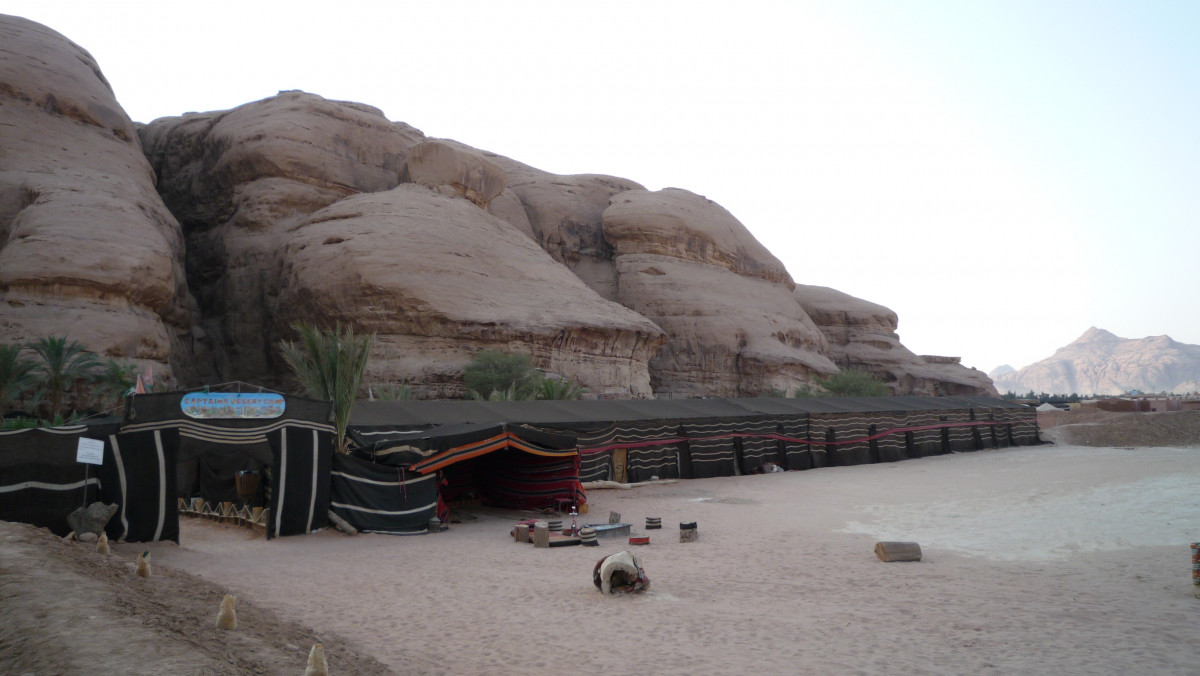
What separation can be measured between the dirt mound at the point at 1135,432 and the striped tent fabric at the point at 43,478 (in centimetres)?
3613

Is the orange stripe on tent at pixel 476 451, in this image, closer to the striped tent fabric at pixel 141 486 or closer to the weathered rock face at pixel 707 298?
the striped tent fabric at pixel 141 486

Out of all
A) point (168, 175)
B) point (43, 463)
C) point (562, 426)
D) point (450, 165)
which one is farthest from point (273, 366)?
point (43, 463)

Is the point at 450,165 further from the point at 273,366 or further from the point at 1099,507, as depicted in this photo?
the point at 1099,507

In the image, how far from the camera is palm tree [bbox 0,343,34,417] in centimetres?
2336

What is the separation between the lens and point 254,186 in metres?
42.2

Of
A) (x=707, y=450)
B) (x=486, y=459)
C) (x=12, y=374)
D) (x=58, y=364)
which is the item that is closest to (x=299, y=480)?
(x=486, y=459)

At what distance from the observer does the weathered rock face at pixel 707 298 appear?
46469 millimetres

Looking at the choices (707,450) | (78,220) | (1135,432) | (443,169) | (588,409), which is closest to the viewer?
(588,409)

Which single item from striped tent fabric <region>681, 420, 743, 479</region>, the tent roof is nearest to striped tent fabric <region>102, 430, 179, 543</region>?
the tent roof

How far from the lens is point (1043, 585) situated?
8414mm

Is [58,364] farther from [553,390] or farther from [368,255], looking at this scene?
[553,390]

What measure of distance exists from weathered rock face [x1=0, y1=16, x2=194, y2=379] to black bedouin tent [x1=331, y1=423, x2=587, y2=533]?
19.4 m

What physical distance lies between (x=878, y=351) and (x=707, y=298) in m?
18.9

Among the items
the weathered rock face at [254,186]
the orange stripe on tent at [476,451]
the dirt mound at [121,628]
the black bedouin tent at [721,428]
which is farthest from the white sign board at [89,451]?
the weathered rock face at [254,186]
